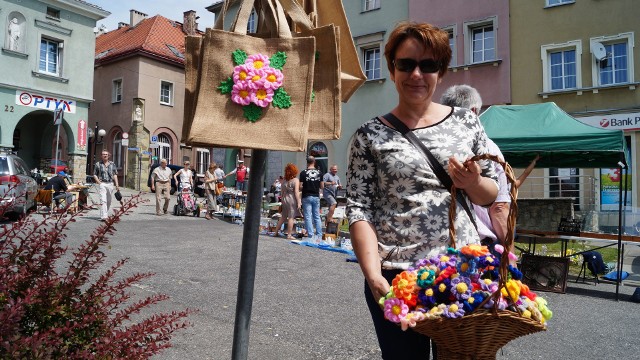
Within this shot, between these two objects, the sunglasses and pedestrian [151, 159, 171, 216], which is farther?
pedestrian [151, 159, 171, 216]

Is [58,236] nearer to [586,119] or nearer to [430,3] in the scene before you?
[586,119]

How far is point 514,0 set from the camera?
18.9 m

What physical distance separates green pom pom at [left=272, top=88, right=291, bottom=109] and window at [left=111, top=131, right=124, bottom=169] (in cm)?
3125

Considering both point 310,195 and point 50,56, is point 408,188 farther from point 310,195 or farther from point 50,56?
point 50,56

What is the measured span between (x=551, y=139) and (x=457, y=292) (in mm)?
7057

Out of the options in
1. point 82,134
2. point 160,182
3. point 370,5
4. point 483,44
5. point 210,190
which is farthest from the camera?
point 82,134

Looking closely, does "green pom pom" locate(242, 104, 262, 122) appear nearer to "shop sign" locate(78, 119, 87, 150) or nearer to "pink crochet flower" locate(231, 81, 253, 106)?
"pink crochet flower" locate(231, 81, 253, 106)


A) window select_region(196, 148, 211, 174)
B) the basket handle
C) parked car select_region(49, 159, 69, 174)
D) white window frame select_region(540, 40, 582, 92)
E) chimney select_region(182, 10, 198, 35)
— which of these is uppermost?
chimney select_region(182, 10, 198, 35)

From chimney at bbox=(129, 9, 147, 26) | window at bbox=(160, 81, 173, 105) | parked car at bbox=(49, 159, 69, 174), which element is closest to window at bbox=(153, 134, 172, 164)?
window at bbox=(160, 81, 173, 105)

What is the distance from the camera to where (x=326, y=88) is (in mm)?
1890

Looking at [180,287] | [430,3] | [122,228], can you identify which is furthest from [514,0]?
[180,287]

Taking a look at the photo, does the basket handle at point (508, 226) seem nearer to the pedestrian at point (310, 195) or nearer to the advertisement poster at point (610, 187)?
the pedestrian at point (310, 195)

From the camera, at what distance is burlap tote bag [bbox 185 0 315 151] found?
1.75 metres

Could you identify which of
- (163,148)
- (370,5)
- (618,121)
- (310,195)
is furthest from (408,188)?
(163,148)
